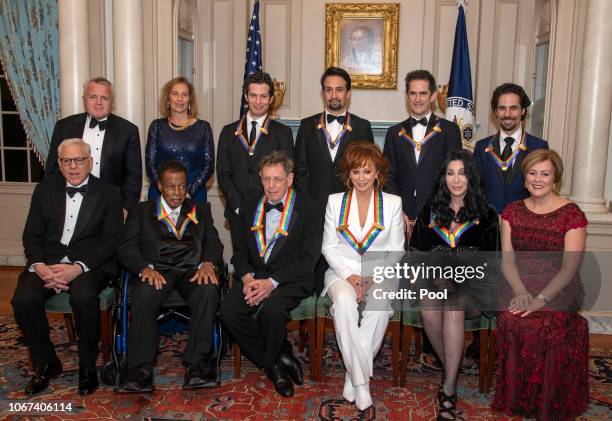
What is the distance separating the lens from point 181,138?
425 cm

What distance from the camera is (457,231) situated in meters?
3.48

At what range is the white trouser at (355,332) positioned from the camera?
3.32m

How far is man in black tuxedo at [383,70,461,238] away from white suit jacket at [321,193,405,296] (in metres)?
0.51

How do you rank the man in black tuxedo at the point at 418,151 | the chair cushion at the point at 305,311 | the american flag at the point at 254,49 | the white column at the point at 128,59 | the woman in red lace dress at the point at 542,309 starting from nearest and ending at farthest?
the woman in red lace dress at the point at 542,309
the chair cushion at the point at 305,311
the man in black tuxedo at the point at 418,151
the white column at the point at 128,59
the american flag at the point at 254,49

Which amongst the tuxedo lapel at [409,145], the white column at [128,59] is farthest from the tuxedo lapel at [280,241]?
the white column at [128,59]

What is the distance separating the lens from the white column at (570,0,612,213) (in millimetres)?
5008

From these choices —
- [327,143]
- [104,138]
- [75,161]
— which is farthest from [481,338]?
[104,138]

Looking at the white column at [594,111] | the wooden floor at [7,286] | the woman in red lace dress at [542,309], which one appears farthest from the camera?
the wooden floor at [7,286]

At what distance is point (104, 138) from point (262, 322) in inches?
70.8

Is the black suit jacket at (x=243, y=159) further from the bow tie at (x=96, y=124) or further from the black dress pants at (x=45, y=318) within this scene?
the black dress pants at (x=45, y=318)

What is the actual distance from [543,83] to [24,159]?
240 inches

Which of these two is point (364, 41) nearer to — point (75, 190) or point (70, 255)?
point (75, 190)

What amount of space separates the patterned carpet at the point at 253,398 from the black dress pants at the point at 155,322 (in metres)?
0.21

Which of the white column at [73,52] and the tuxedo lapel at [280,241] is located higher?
the white column at [73,52]
